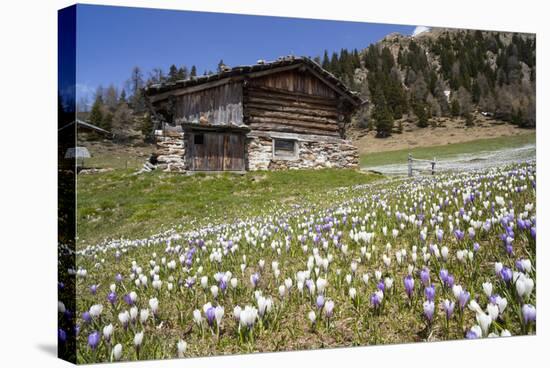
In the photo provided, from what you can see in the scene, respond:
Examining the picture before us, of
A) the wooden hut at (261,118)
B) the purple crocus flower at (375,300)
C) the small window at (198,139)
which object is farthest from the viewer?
the small window at (198,139)

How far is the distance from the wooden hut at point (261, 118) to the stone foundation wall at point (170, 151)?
12 mm

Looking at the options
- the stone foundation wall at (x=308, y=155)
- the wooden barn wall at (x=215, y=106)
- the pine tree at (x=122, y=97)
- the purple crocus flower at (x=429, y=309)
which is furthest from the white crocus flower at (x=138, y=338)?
the wooden barn wall at (x=215, y=106)

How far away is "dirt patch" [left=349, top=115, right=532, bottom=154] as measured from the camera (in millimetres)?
6102

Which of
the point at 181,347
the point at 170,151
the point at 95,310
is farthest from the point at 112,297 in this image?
the point at 170,151

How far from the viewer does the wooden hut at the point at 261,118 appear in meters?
5.62

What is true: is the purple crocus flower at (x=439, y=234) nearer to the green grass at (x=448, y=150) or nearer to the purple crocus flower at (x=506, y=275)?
the purple crocus flower at (x=506, y=275)

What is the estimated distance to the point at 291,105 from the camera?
6.33 metres

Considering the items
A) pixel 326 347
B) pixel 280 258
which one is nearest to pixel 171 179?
pixel 280 258

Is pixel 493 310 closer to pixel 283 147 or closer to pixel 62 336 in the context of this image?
pixel 283 147

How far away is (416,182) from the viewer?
20.0 feet

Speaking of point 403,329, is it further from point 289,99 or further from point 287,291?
point 289,99

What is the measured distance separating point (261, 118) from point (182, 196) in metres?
1.53

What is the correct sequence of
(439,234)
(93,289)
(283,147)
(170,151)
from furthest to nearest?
(283,147) < (170,151) < (439,234) < (93,289)

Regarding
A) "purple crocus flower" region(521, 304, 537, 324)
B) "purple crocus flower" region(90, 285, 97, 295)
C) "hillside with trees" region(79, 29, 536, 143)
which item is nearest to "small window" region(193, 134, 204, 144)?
"hillside with trees" region(79, 29, 536, 143)
